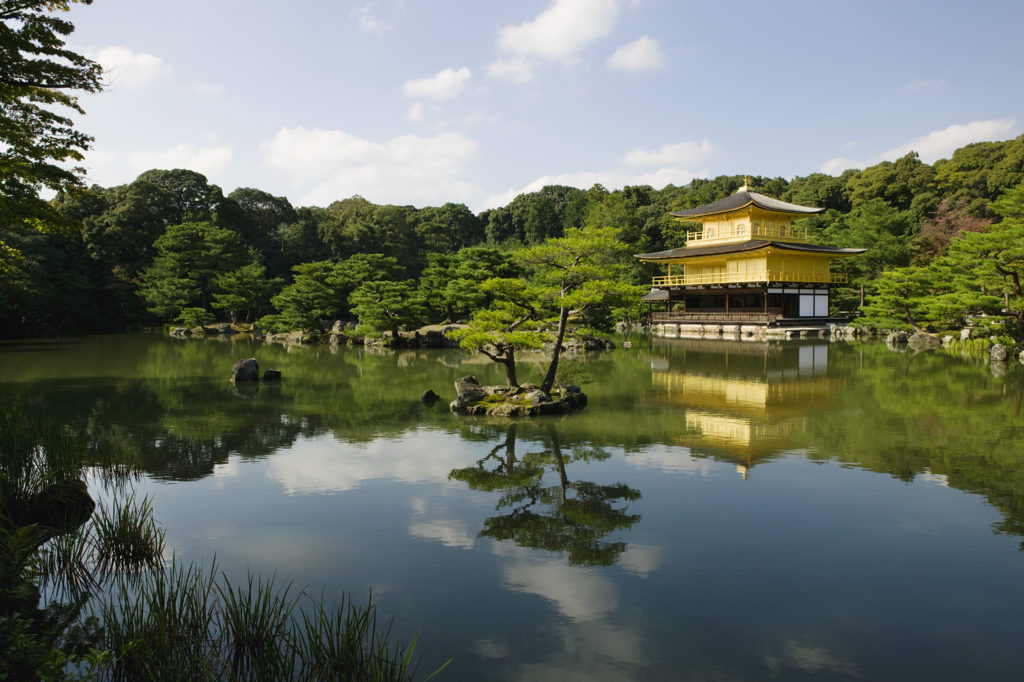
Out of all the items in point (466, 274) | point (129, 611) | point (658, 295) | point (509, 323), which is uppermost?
point (466, 274)

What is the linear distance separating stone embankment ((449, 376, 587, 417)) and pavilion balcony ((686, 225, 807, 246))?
2539 centimetres

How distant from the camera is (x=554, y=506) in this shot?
7031 mm

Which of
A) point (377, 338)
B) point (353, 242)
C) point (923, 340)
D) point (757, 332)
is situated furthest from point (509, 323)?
point (353, 242)

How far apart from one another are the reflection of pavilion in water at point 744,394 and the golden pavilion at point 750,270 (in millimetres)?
7563

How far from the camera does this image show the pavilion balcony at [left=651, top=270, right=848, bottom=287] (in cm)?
3177

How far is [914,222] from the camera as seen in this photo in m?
40.6

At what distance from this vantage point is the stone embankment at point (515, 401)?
40.2 ft

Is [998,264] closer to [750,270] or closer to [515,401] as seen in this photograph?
[750,270]

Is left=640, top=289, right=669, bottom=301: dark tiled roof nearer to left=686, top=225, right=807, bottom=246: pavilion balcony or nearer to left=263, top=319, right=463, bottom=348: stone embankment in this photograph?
left=686, top=225, right=807, bottom=246: pavilion balcony

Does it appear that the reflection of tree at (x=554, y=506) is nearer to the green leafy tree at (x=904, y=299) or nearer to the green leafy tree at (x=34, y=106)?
the green leafy tree at (x=34, y=106)

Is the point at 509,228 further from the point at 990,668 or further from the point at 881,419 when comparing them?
the point at 990,668

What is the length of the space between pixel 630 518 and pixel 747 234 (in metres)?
31.6

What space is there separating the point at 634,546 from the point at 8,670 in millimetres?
4501

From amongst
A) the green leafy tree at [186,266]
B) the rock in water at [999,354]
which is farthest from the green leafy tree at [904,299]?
the green leafy tree at [186,266]
